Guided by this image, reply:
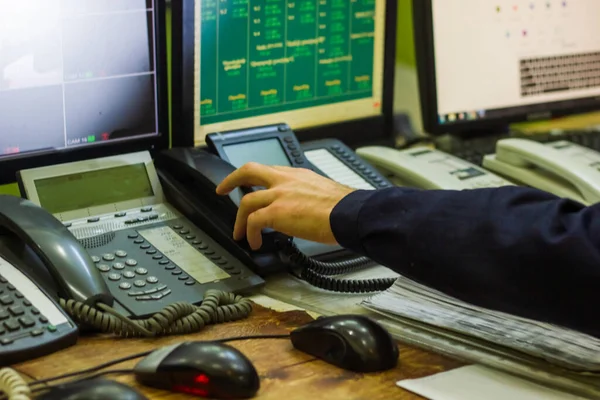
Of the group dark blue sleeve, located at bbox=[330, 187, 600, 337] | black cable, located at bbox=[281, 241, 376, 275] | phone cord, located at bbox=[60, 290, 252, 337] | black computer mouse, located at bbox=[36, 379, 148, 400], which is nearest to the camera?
black computer mouse, located at bbox=[36, 379, 148, 400]

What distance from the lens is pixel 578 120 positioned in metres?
2.20

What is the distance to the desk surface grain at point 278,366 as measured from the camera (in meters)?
0.93

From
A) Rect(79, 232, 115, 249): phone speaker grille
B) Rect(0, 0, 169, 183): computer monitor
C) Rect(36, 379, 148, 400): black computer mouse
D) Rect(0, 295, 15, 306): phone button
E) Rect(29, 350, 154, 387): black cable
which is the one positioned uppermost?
Rect(0, 0, 169, 183): computer monitor

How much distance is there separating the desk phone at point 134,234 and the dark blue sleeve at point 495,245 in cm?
22

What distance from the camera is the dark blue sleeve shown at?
0.92 metres

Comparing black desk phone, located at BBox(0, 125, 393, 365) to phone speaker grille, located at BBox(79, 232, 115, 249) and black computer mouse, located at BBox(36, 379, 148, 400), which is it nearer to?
phone speaker grille, located at BBox(79, 232, 115, 249)

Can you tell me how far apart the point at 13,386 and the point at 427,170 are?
0.88 metres

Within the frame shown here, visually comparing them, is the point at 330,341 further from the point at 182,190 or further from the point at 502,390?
the point at 182,190

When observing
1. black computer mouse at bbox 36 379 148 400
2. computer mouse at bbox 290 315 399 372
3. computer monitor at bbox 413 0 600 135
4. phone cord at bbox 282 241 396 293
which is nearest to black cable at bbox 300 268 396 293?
phone cord at bbox 282 241 396 293

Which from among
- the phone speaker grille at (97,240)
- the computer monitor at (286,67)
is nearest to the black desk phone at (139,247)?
the phone speaker grille at (97,240)

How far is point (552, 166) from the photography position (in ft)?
5.25

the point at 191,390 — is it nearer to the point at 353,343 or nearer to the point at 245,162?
the point at 353,343

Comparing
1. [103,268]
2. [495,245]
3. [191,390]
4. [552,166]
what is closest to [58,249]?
[103,268]

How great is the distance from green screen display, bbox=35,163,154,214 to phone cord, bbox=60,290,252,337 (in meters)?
0.25
